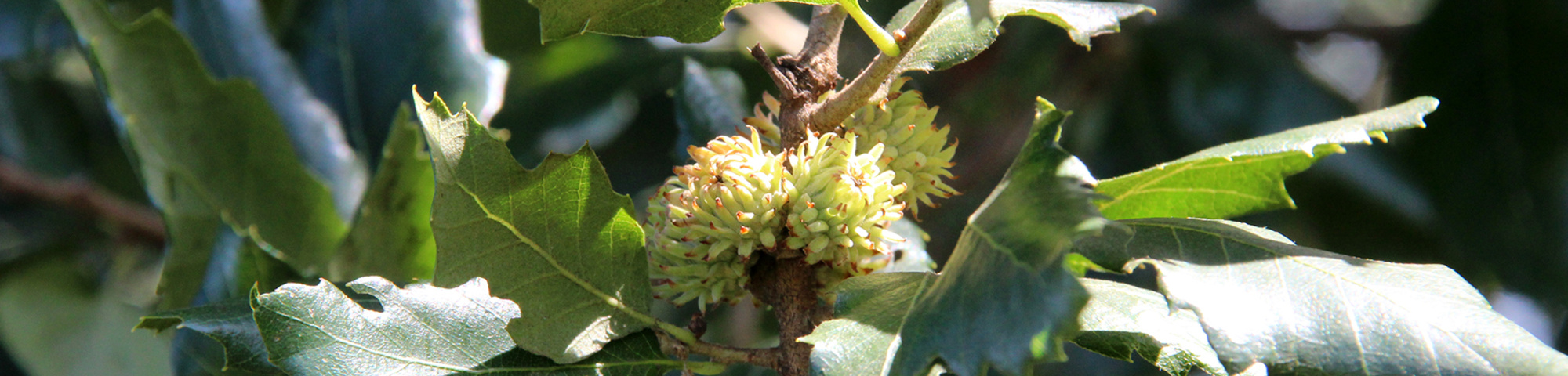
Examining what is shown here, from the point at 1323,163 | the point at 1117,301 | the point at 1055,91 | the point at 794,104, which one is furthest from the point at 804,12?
the point at 1117,301

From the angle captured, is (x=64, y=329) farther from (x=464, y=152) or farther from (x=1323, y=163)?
(x=1323, y=163)

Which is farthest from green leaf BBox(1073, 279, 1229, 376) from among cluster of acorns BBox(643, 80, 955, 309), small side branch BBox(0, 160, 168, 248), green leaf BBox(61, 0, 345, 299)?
small side branch BBox(0, 160, 168, 248)

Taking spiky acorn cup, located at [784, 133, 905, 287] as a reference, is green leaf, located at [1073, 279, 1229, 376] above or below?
below

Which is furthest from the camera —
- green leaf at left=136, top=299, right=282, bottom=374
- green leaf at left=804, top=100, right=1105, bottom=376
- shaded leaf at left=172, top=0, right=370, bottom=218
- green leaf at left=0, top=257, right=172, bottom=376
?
green leaf at left=0, top=257, right=172, bottom=376

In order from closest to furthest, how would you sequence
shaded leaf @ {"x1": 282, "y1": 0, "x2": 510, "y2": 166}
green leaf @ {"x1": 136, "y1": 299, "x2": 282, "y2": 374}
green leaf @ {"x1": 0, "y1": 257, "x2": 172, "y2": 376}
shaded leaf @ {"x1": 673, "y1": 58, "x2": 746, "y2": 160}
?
green leaf @ {"x1": 136, "y1": 299, "x2": 282, "y2": 374} → shaded leaf @ {"x1": 673, "y1": 58, "x2": 746, "y2": 160} → shaded leaf @ {"x1": 282, "y1": 0, "x2": 510, "y2": 166} → green leaf @ {"x1": 0, "y1": 257, "x2": 172, "y2": 376}

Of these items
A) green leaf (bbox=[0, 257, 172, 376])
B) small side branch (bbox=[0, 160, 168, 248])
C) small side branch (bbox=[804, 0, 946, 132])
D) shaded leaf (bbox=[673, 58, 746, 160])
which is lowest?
green leaf (bbox=[0, 257, 172, 376])

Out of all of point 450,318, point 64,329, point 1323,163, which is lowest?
point 64,329

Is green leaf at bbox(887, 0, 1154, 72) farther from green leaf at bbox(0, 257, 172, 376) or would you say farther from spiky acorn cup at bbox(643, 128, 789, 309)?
green leaf at bbox(0, 257, 172, 376)

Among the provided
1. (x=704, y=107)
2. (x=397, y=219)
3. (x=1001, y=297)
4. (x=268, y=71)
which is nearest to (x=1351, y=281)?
(x=1001, y=297)
